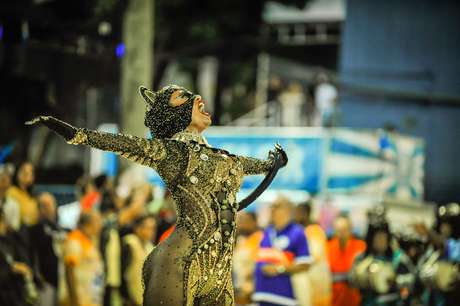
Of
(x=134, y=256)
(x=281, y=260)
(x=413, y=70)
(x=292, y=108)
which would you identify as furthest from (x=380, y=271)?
(x=292, y=108)

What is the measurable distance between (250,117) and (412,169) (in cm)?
968

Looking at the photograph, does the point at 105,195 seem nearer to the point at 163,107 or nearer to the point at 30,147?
the point at 30,147

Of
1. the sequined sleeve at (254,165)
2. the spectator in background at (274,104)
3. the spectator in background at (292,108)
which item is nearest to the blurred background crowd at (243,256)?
the sequined sleeve at (254,165)

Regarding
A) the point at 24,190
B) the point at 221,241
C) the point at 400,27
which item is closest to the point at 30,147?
the point at 24,190

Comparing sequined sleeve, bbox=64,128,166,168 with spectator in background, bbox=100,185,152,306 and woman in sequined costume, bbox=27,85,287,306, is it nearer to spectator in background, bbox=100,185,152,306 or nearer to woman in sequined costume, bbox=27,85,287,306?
woman in sequined costume, bbox=27,85,287,306

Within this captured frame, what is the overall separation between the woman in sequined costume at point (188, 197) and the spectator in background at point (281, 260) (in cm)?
444

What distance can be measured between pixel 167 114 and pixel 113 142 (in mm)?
597

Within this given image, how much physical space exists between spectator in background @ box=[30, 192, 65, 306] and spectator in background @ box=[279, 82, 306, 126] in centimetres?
1070

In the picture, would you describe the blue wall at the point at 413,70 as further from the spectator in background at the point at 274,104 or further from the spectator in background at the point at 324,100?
the spectator in background at the point at 274,104

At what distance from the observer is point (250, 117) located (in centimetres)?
2516

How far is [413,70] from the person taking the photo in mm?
18938

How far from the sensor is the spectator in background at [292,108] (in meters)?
21.8

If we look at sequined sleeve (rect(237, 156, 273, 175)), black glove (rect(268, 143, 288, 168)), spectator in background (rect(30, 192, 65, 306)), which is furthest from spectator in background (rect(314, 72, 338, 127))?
sequined sleeve (rect(237, 156, 273, 175))

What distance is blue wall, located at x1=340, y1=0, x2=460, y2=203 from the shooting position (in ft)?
60.3
